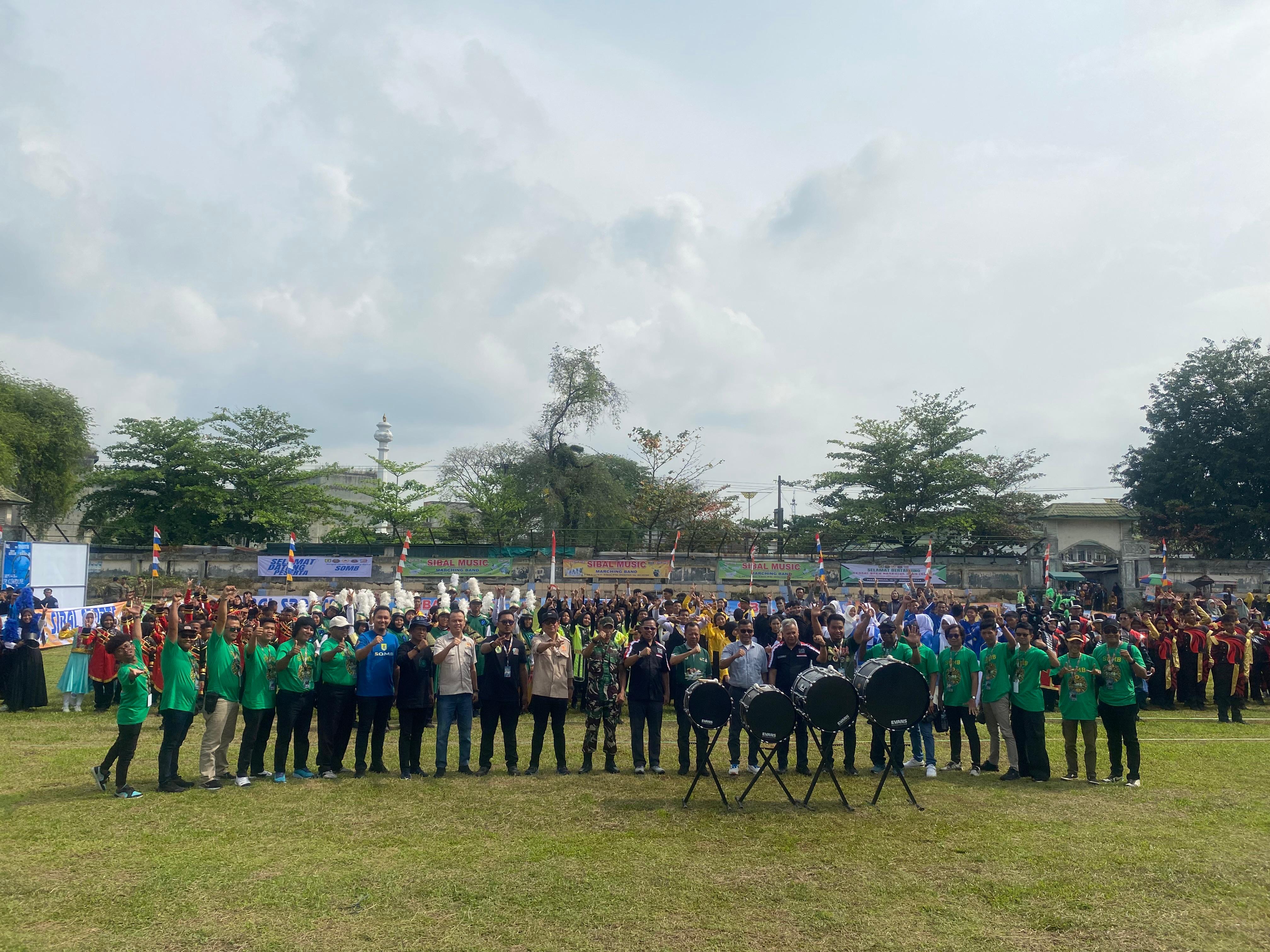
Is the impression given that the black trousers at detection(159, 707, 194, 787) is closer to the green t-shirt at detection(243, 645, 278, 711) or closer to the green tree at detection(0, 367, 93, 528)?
the green t-shirt at detection(243, 645, 278, 711)

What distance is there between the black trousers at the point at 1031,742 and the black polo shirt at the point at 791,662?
2.37 metres

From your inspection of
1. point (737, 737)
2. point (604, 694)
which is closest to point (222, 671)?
point (604, 694)

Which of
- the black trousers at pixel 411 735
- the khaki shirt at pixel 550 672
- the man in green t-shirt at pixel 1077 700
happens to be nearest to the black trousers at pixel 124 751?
the black trousers at pixel 411 735

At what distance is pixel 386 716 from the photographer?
9.73 meters

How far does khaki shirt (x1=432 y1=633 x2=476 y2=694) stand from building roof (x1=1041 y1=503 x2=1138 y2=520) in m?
48.1

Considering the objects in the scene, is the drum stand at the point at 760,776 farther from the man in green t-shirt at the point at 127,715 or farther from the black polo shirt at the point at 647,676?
the man in green t-shirt at the point at 127,715

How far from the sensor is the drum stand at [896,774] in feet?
26.3

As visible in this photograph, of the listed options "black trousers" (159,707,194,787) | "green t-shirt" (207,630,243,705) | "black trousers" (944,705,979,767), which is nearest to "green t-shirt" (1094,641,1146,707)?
"black trousers" (944,705,979,767)

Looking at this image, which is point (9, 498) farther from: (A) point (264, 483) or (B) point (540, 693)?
(B) point (540, 693)

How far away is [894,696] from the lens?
8297mm

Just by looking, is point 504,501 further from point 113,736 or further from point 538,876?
point 538,876

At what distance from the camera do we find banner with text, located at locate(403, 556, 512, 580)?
38.1 m

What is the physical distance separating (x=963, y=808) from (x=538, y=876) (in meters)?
4.35

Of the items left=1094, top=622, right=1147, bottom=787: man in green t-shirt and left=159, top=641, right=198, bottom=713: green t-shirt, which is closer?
left=159, top=641, right=198, bottom=713: green t-shirt
